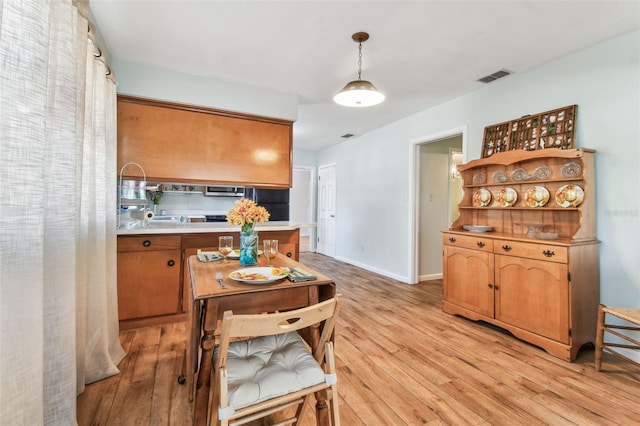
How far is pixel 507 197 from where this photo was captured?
2910mm

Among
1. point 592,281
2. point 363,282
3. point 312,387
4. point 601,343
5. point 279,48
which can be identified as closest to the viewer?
point 312,387

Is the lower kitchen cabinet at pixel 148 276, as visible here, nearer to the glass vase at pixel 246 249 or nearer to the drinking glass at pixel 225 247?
the drinking glass at pixel 225 247

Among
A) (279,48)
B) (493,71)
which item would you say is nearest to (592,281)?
(493,71)

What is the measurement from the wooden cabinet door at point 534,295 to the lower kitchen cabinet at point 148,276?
2.99m

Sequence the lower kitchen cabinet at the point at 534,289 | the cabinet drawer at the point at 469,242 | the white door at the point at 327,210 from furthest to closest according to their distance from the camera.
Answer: the white door at the point at 327,210, the cabinet drawer at the point at 469,242, the lower kitchen cabinet at the point at 534,289

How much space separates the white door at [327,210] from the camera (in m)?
6.42

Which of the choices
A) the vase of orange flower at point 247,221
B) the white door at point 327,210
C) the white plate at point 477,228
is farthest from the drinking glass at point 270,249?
the white door at point 327,210

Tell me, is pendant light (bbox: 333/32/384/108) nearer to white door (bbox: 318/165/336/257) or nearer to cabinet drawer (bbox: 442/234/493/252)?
cabinet drawer (bbox: 442/234/493/252)

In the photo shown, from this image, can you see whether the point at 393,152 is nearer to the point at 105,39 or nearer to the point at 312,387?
the point at 105,39

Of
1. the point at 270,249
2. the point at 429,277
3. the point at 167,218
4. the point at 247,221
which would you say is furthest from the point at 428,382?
the point at 167,218

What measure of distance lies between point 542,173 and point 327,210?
174 inches

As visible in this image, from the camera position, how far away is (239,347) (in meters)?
1.34

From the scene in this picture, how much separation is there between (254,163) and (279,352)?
2.57 metres

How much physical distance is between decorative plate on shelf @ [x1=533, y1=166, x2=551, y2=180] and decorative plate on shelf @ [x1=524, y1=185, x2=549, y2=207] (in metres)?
0.09
